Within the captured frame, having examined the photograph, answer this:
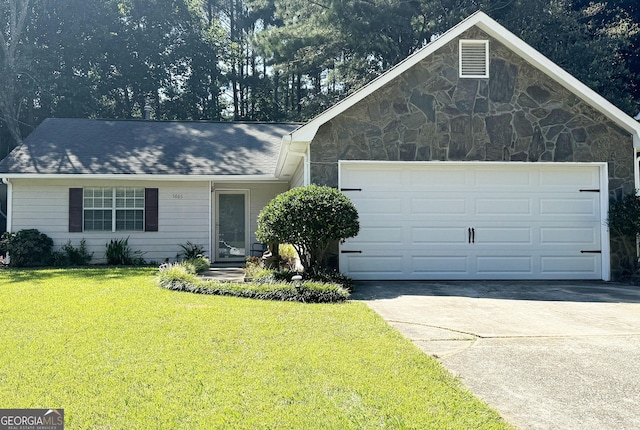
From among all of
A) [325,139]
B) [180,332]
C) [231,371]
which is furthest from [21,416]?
[325,139]

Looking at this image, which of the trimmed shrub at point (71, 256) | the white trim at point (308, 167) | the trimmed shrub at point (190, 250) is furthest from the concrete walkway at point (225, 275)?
the trimmed shrub at point (71, 256)

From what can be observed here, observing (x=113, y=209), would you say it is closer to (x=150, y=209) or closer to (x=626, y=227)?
(x=150, y=209)

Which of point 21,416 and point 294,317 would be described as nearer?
point 21,416

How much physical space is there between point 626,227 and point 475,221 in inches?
110

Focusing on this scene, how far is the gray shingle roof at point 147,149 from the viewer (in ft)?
46.8

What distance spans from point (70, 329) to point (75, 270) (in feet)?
24.0

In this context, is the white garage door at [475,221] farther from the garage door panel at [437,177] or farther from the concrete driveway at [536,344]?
the concrete driveway at [536,344]

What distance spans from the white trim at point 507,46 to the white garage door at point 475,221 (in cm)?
102

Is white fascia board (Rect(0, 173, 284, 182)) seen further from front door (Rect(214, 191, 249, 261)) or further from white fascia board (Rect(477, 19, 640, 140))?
white fascia board (Rect(477, 19, 640, 140))

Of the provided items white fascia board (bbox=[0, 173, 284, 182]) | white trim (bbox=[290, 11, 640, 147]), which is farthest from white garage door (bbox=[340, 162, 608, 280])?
white fascia board (bbox=[0, 173, 284, 182])

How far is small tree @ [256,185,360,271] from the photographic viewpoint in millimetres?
8492

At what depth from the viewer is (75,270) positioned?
12.2m

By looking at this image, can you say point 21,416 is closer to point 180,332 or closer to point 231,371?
point 231,371

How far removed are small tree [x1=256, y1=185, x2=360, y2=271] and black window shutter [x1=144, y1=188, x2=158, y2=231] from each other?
6.43 metres
